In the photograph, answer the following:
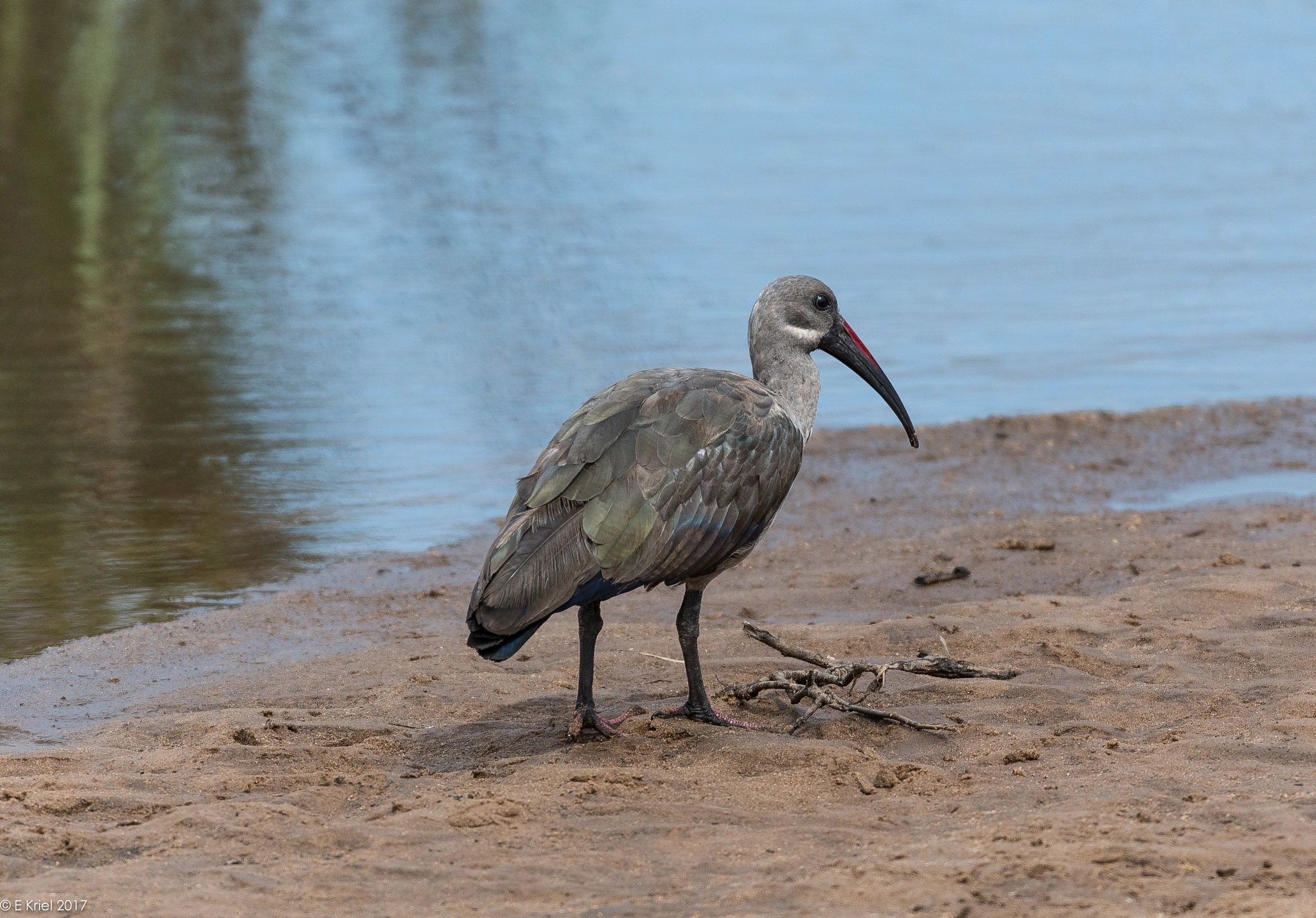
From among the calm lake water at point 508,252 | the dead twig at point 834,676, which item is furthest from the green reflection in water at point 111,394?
the dead twig at point 834,676

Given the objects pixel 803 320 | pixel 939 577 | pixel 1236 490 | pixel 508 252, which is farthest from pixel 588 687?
pixel 508 252

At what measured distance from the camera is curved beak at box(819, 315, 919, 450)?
22.6 feet

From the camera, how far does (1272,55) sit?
26.3 metres

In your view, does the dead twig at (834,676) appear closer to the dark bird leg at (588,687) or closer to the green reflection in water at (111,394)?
the dark bird leg at (588,687)

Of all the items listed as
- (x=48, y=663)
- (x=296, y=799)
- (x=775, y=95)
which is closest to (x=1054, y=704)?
(x=296, y=799)

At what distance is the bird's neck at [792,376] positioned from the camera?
656cm

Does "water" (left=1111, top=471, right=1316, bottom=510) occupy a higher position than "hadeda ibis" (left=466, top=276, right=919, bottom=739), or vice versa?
"hadeda ibis" (left=466, top=276, right=919, bottom=739)

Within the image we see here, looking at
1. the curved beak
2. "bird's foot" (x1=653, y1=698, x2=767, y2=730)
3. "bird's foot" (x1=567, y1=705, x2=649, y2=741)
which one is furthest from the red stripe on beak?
"bird's foot" (x1=567, y1=705, x2=649, y2=741)

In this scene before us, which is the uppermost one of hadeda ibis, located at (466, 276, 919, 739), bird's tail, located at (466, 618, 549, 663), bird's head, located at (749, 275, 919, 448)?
bird's head, located at (749, 275, 919, 448)

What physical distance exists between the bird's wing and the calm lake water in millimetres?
2844

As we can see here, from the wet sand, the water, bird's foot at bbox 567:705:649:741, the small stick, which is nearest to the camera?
the wet sand

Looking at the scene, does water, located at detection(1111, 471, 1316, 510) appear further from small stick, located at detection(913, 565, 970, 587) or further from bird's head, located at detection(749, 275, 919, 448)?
bird's head, located at detection(749, 275, 919, 448)

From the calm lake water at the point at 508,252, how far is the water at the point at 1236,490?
5.34ft

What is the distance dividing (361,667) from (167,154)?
1403cm
